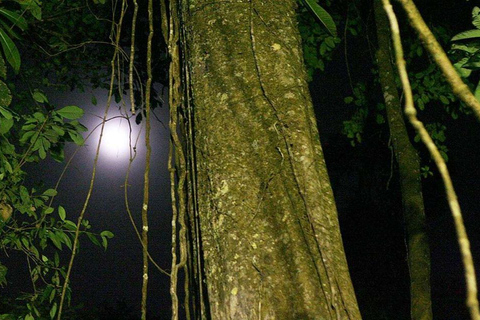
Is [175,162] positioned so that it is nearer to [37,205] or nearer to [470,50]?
[470,50]

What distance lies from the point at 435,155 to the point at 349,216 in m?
10.8

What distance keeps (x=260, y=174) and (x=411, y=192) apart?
1.55 meters

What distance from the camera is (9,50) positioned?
2010mm

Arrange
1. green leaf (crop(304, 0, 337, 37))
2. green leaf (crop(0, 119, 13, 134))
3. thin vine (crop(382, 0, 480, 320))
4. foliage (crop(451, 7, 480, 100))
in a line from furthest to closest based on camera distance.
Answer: green leaf (crop(0, 119, 13, 134)), green leaf (crop(304, 0, 337, 37)), foliage (crop(451, 7, 480, 100)), thin vine (crop(382, 0, 480, 320))

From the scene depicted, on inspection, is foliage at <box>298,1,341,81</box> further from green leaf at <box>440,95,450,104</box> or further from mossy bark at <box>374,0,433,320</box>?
mossy bark at <box>374,0,433,320</box>

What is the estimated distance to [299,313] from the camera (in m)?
1.02

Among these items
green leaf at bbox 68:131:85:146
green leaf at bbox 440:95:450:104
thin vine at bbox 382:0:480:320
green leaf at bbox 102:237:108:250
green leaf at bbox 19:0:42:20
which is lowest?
thin vine at bbox 382:0:480:320

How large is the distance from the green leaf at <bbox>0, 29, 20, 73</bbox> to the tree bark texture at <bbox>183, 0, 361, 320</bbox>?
3.17 ft

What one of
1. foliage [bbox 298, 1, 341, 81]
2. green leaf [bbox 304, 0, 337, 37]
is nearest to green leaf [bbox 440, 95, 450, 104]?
foliage [bbox 298, 1, 341, 81]

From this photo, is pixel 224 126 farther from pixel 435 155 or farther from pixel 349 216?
pixel 349 216

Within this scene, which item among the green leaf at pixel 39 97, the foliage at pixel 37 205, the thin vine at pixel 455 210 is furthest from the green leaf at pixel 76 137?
the thin vine at pixel 455 210

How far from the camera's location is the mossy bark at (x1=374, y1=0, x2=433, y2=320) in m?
2.28

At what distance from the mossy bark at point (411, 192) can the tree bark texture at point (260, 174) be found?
130 centimetres

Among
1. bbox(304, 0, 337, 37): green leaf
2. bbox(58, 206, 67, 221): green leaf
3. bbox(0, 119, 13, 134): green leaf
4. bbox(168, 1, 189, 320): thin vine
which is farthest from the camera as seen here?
bbox(58, 206, 67, 221): green leaf
